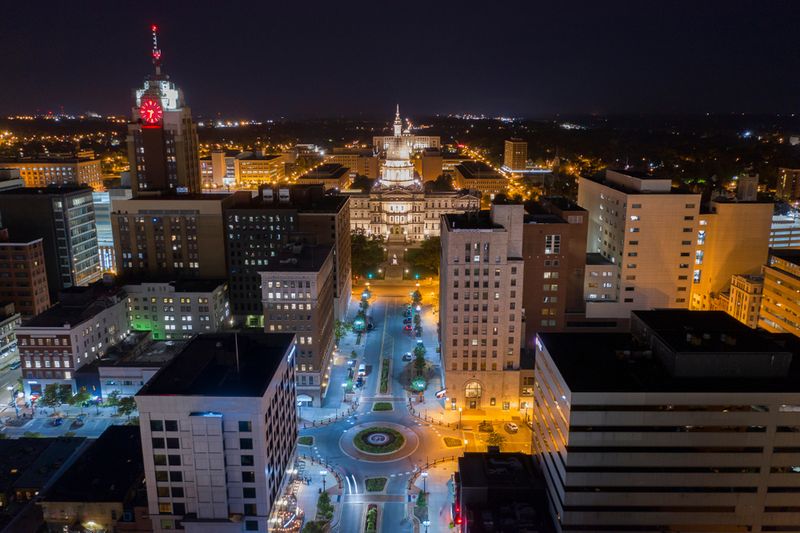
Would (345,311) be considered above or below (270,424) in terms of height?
below

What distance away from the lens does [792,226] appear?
135 m

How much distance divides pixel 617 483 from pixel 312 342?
174 feet

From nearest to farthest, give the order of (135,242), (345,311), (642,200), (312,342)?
(312,342), (642,200), (135,242), (345,311)

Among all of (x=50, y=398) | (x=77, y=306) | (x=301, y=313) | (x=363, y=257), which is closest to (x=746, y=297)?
(x=301, y=313)

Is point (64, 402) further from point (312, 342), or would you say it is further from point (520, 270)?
point (520, 270)

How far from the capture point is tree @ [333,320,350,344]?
385ft

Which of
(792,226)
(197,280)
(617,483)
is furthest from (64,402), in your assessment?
(792,226)

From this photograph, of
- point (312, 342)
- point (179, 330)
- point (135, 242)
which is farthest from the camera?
point (135, 242)

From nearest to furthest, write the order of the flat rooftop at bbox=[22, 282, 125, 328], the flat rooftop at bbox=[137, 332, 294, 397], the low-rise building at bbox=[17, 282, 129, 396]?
the flat rooftop at bbox=[137, 332, 294, 397], the low-rise building at bbox=[17, 282, 129, 396], the flat rooftop at bbox=[22, 282, 125, 328]

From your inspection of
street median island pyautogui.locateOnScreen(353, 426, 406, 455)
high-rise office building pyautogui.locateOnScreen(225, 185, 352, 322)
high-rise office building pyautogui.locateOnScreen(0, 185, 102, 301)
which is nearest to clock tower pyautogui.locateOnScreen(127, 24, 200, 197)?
high-rise office building pyautogui.locateOnScreen(0, 185, 102, 301)

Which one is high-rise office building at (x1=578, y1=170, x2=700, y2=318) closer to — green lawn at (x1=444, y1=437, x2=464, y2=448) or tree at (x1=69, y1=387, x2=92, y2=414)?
green lawn at (x1=444, y1=437, x2=464, y2=448)

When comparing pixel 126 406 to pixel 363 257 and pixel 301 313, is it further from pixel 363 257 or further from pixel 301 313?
pixel 363 257

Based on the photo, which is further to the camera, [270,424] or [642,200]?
[642,200]

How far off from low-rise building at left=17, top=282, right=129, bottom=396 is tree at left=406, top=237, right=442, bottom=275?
8126 centimetres
